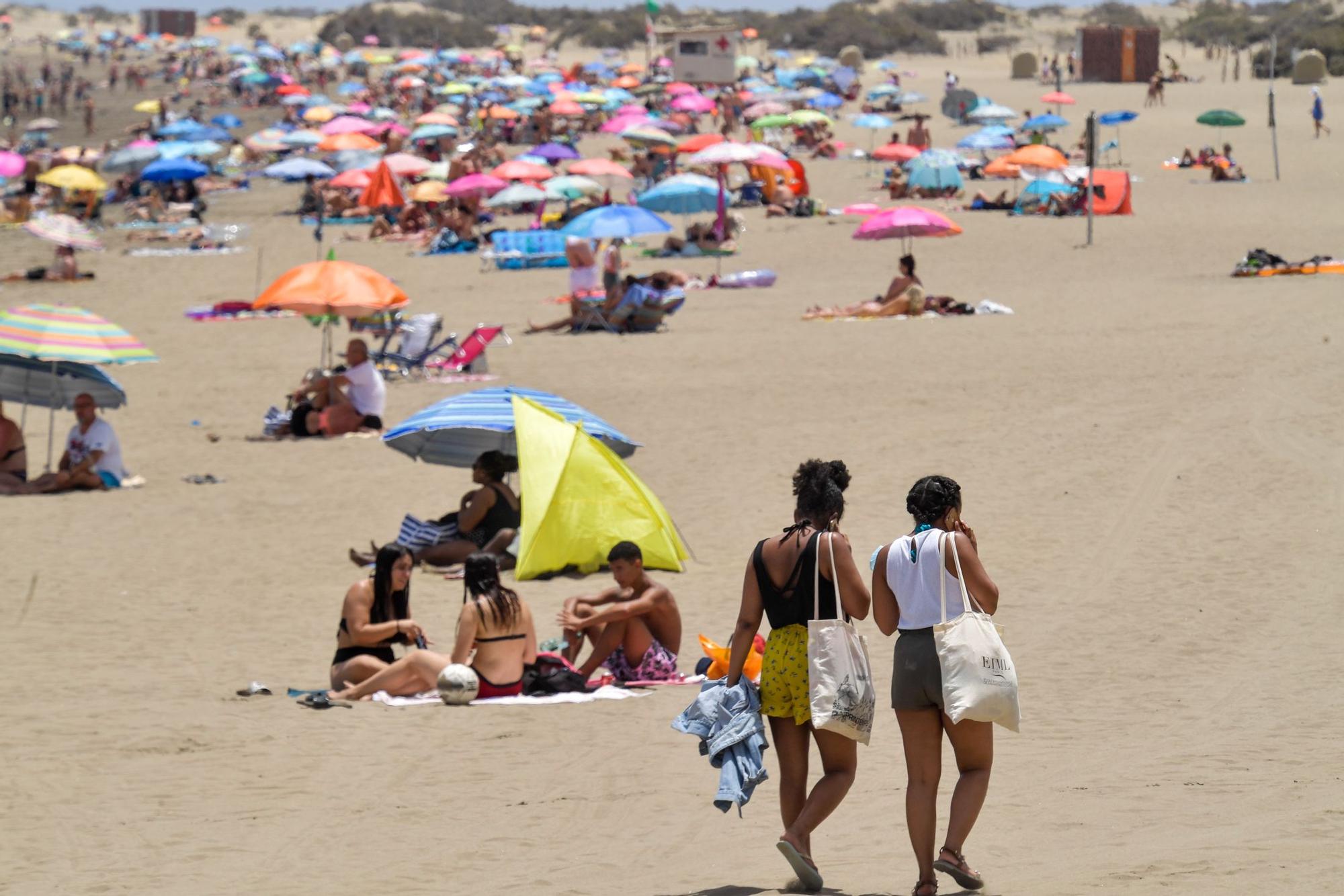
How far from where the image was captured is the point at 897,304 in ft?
59.9

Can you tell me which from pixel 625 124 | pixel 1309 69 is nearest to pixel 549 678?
pixel 625 124

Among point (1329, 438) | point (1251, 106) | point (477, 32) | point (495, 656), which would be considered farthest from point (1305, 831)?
point (477, 32)

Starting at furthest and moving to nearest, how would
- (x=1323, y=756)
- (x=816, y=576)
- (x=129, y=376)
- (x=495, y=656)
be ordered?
(x=129, y=376), (x=495, y=656), (x=1323, y=756), (x=816, y=576)

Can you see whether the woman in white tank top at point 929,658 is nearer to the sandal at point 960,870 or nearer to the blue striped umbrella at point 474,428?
the sandal at point 960,870

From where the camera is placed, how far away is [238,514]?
11359mm

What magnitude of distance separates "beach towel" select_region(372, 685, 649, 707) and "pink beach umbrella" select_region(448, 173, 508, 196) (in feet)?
64.9

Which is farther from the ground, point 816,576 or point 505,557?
point 816,576

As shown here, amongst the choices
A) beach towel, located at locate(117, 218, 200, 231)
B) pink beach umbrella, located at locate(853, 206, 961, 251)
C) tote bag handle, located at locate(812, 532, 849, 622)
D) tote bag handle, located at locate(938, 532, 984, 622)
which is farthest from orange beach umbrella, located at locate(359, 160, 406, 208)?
tote bag handle, located at locate(938, 532, 984, 622)

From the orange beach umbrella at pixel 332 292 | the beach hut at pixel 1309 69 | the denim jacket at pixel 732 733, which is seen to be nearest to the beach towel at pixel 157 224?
the orange beach umbrella at pixel 332 292

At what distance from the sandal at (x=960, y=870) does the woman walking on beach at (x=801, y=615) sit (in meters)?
0.30

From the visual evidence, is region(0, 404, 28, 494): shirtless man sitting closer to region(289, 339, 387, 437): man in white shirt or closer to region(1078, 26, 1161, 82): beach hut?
region(289, 339, 387, 437): man in white shirt

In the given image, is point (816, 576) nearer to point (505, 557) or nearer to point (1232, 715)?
point (1232, 715)

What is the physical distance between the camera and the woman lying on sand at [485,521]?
9867 millimetres

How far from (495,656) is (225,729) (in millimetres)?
1091
